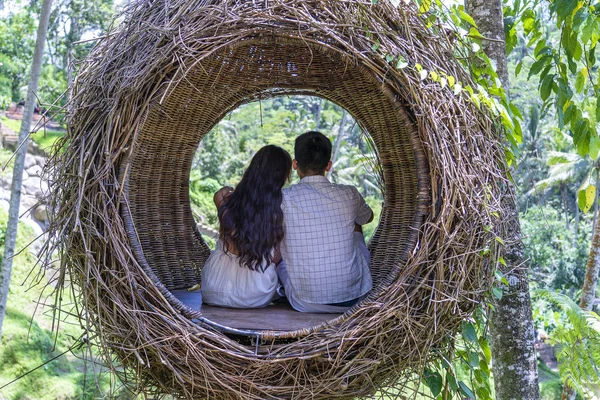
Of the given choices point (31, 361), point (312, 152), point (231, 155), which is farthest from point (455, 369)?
point (231, 155)

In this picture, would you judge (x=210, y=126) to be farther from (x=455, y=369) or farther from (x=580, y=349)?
(x=580, y=349)

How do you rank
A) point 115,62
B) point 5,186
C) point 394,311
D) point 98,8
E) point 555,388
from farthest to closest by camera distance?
point 98,8, point 555,388, point 5,186, point 115,62, point 394,311

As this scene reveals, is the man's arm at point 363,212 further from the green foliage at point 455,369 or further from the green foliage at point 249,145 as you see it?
the green foliage at point 249,145

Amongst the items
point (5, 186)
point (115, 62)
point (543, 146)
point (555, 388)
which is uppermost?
point (543, 146)

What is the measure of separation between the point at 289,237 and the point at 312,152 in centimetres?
44

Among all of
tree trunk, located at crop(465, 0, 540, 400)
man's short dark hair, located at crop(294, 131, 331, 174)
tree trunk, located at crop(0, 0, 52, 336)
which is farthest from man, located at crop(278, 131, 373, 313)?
tree trunk, located at crop(0, 0, 52, 336)

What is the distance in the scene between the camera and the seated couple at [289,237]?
303 centimetres

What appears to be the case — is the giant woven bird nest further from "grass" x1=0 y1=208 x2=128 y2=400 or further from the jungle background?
the jungle background

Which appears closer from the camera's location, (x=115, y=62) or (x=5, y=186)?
(x=115, y=62)

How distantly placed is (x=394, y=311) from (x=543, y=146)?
2618 cm

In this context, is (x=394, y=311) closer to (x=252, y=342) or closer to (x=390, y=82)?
(x=252, y=342)

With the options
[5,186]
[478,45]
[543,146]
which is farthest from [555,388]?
[543,146]

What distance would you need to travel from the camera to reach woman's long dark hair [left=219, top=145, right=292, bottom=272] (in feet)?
9.86

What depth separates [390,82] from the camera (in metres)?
2.53
